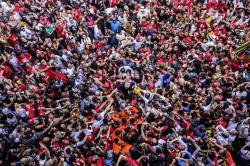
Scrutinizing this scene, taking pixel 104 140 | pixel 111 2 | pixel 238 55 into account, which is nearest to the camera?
pixel 104 140

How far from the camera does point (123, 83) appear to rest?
8062 mm

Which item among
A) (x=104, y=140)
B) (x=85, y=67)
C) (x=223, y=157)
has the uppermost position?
(x=85, y=67)

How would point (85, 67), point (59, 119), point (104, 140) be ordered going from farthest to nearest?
1. point (85, 67)
2. point (59, 119)
3. point (104, 140)

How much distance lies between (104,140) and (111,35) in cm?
370

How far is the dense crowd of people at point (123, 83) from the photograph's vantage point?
685cm

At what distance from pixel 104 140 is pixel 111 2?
17.6 ft

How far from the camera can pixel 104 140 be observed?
22.5 ft

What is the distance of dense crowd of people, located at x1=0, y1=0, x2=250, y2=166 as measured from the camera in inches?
270

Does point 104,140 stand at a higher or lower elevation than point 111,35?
lower

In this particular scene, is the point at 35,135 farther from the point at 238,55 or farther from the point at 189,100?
the point at 238,55

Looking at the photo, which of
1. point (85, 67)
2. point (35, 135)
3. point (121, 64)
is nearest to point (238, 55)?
point (121, 64)

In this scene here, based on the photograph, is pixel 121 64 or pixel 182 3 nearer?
pixel 121 64

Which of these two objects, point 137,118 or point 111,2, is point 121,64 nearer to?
point 137,118

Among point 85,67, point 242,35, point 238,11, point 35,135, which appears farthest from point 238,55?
point 35,135
